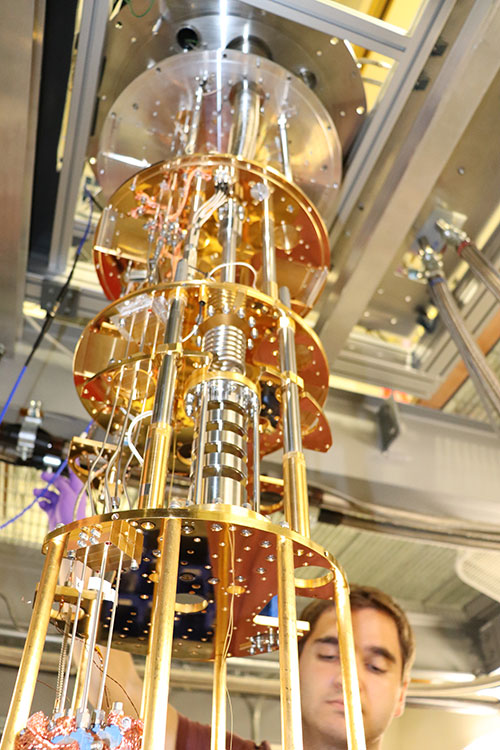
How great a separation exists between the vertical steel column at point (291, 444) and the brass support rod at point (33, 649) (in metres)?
0.30

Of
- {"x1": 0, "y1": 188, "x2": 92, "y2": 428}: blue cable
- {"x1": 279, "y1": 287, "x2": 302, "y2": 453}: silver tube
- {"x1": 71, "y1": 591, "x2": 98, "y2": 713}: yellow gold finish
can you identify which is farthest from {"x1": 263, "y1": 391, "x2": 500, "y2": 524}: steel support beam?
{"x1": 71, "y1": 591, "x2": 98, "y2": 713}: yellow gold finish

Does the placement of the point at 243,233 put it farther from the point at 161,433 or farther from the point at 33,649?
the point at 33,649

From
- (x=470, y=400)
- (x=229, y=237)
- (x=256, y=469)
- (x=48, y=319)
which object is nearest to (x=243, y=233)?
(x=229, y=237)

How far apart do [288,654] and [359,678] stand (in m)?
0.72

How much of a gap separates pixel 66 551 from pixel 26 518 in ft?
2.55

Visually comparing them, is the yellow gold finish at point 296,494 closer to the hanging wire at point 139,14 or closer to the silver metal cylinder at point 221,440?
the silver metal cylinder at point 221,440

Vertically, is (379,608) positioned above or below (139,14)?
below

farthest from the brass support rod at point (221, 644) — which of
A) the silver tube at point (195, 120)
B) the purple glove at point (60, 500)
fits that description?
the silver tube at point (195, 120)

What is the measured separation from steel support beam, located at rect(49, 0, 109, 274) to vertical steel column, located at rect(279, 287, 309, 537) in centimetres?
80

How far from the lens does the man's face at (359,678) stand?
125 cm

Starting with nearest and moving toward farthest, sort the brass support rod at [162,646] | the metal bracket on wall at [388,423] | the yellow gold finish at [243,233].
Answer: the brass support rod at [162,646]
the yellow gold finish at [243,233]
the metal bracket on wall at [388,423]

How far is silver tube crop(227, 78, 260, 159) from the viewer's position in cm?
144

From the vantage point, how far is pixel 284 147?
150cm

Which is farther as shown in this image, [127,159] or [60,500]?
[127,159]
